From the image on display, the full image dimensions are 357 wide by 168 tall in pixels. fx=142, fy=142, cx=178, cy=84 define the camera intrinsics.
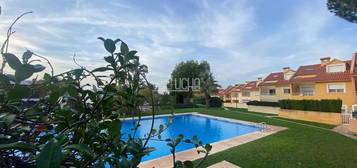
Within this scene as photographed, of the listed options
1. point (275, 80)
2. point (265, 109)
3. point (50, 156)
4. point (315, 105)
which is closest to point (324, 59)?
point (275, 80)

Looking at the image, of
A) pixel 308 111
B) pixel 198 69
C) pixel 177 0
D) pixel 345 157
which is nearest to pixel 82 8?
pixel 177 0

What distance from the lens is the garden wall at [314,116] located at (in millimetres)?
11211

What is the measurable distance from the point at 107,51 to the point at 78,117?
38cm

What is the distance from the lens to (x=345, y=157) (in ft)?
15.8

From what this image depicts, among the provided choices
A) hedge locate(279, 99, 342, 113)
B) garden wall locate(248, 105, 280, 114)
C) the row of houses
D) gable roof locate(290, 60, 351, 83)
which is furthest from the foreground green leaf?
gable roof locate(290, 60, 351, 83)

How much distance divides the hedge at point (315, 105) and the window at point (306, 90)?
3.53 metres

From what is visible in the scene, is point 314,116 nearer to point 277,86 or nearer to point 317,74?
point 317,74

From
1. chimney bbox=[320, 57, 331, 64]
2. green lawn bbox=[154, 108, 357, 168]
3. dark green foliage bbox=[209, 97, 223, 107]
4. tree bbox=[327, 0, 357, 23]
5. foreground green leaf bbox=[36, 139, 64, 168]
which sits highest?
chimney bbox=[320, 57, 331, 64]

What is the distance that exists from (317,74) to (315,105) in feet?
20.1

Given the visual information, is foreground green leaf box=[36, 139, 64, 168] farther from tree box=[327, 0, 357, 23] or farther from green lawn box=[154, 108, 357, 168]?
tree box=[327, 0, 357, 23]

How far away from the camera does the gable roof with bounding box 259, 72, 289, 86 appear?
20303mm

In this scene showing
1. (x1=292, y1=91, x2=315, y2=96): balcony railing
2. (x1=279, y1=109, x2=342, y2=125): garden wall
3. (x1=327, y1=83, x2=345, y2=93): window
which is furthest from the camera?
(x1=292, y1=91, x2=315, y2=96): balcony railing

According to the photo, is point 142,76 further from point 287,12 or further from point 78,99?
point 287,12

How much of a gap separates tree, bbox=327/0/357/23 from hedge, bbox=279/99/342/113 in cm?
949
